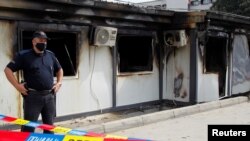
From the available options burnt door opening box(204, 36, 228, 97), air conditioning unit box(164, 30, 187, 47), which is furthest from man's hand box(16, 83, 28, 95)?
burnt door opening box(204, 36, 228, 97)

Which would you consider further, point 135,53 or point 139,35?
point 135,53

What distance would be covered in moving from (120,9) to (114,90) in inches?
78.3

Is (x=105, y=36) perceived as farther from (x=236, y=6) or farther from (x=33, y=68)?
(x=236, y=6)

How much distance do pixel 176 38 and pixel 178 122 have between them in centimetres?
281

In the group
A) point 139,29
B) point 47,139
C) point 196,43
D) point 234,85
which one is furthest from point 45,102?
point 234,85

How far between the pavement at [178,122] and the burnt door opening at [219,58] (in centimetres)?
145

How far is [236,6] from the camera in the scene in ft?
97.0

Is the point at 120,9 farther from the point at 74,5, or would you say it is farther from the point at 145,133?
the point at 145,133

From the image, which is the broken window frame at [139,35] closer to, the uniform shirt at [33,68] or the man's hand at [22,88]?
the uniform shirt at [33,68]

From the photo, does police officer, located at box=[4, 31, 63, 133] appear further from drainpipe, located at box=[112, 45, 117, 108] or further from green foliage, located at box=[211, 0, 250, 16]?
green foliage, located at box=[211, 0, 250, 16]

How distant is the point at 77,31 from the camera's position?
324 inches

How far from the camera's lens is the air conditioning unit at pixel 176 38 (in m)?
10.3

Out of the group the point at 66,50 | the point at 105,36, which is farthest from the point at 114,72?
the point at 66,50

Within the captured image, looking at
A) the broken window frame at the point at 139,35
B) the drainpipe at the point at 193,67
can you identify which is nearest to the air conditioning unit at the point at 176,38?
the drainpipe at the point at 193,67
